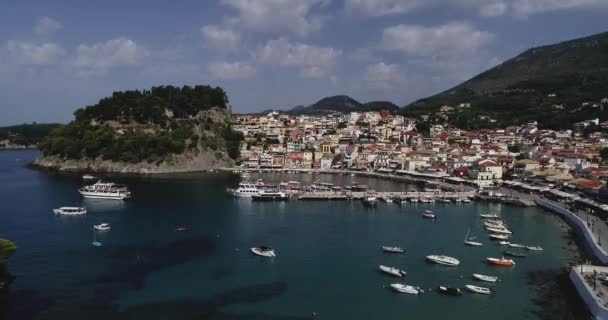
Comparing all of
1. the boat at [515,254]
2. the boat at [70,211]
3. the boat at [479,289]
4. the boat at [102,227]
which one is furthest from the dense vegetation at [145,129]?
the boat at [479,289]

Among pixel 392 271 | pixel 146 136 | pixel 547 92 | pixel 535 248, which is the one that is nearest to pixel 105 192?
pixel 146 136

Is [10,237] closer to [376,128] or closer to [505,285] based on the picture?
[505,285]

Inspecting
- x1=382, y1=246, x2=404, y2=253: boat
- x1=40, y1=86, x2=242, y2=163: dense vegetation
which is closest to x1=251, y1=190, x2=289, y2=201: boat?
x1=382, y1=246, x2=404, y2=253: boat

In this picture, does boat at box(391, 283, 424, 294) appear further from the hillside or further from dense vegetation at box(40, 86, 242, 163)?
dense vegetation at box(40, 86, 242, 163)

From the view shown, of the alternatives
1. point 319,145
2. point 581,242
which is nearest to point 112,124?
point 319,145

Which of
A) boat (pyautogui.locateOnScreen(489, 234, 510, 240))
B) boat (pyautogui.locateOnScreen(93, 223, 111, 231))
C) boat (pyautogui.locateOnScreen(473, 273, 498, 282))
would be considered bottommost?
boat (pyautogui.locateOnScreen(473, 273, 498, 282))

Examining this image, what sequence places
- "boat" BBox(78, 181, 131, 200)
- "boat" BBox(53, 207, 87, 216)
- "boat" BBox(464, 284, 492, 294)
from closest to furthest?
"boat" BBox(464, 284, 492, 294) → "boat" BBox(53, 207, 87, 216) → "boat" BBox(78, 181, 131, 200)
